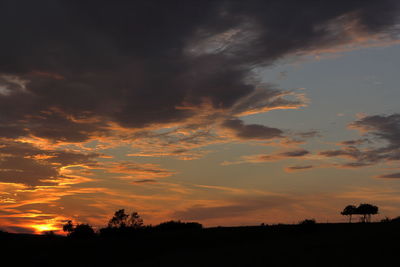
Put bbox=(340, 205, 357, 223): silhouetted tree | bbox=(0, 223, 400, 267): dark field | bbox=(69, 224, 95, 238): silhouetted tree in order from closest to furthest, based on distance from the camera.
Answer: bbox=(0, 223, 400, 267): dark field, bbox=(69, 224, 95, 238): silhouetted tree, bbox=(340, 205, 357, 223): silhouetted tree

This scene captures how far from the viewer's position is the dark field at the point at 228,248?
90.0 feet

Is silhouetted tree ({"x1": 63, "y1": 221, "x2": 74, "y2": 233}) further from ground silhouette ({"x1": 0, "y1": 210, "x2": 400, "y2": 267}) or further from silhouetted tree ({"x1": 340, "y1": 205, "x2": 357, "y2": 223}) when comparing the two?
silhouetted tree ({"x1": 340, "y1": 205, "x2": 357, "y2": 223})

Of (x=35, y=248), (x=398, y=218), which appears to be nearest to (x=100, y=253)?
(x=35, y=248)

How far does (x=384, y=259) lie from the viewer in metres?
25.1

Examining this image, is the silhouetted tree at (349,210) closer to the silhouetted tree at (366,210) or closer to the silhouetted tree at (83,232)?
the silhouetted tree at (366,210)

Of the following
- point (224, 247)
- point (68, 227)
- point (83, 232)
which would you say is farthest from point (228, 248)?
point (68, 227)

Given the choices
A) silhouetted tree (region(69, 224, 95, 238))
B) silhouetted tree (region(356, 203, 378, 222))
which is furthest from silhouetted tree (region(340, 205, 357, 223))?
silhouetted tree (region(69, 224, 95, 238))

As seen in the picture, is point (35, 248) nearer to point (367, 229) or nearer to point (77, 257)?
point (77, 257)

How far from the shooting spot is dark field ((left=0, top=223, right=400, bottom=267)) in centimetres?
A: 2742

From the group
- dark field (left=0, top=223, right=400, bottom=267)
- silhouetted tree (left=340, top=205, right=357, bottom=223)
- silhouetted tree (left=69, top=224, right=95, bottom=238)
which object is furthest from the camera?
silhouetted tree (left=340, top=205, right=357, bottom=223)

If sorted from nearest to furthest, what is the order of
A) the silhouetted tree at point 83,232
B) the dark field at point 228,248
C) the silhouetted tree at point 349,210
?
the dark field at point 228,248, the silhouetted tree at point 83,232, the silhouetted tree at point 349,210

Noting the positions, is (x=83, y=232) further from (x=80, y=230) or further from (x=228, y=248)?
(x=228, y=248)

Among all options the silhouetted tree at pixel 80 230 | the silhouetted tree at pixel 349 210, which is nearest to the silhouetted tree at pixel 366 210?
the silhouetted tree at pixel 349 210

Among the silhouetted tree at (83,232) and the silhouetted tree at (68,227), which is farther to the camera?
the silhouetted tree at (68,227)
